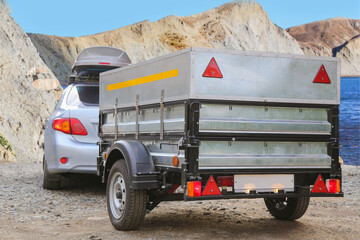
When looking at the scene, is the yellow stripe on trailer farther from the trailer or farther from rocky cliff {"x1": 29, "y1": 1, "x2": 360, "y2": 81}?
rocky cliff {"x1": 29, "y1": 1, "x2": 360, "y2": 81}

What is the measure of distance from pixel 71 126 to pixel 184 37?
133 metres

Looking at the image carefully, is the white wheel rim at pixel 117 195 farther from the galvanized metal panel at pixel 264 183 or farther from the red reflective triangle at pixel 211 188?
the galvanized metal panel at pixel 264 183

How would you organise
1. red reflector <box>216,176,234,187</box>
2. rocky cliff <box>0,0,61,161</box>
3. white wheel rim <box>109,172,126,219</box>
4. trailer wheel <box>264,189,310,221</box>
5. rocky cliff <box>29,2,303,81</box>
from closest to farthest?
red reflector <box>216,176,234,187</box>, white wheel rim <box>109,172,126,219</box>, trailer wheel <box>264,189,310,221</box>, rocky cliff <box>0,0,61,161</box>, rocky cliff <box>29,2,303,81</box>

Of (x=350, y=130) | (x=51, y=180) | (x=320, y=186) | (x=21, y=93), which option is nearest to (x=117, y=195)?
(x=320, y=186)

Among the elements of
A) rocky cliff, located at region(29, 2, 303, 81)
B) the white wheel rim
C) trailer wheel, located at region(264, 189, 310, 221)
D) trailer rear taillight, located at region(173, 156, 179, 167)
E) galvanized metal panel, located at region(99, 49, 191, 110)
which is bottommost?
trailer wheel, located at region(264, 189, 310, 221)

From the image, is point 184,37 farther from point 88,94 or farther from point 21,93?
point 88,94

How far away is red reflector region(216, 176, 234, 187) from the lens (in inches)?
213

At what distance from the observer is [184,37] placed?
13938cm

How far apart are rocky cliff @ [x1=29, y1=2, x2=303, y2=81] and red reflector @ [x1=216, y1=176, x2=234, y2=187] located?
334 feet

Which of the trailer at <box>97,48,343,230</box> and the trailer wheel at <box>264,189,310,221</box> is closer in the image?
the trailer at <box>97,48,343,230</box>

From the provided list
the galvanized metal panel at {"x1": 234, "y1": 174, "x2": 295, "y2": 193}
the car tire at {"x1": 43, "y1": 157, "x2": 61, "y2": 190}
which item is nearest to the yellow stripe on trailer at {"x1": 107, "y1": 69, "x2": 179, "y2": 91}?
the galvanized metal panel at {"x1": 234, "y1": 174, "x2": 295, "y2": 193}

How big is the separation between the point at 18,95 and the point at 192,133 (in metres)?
17.1

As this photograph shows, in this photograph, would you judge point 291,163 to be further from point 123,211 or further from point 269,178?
point 123,211

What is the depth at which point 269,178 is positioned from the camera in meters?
5.65
